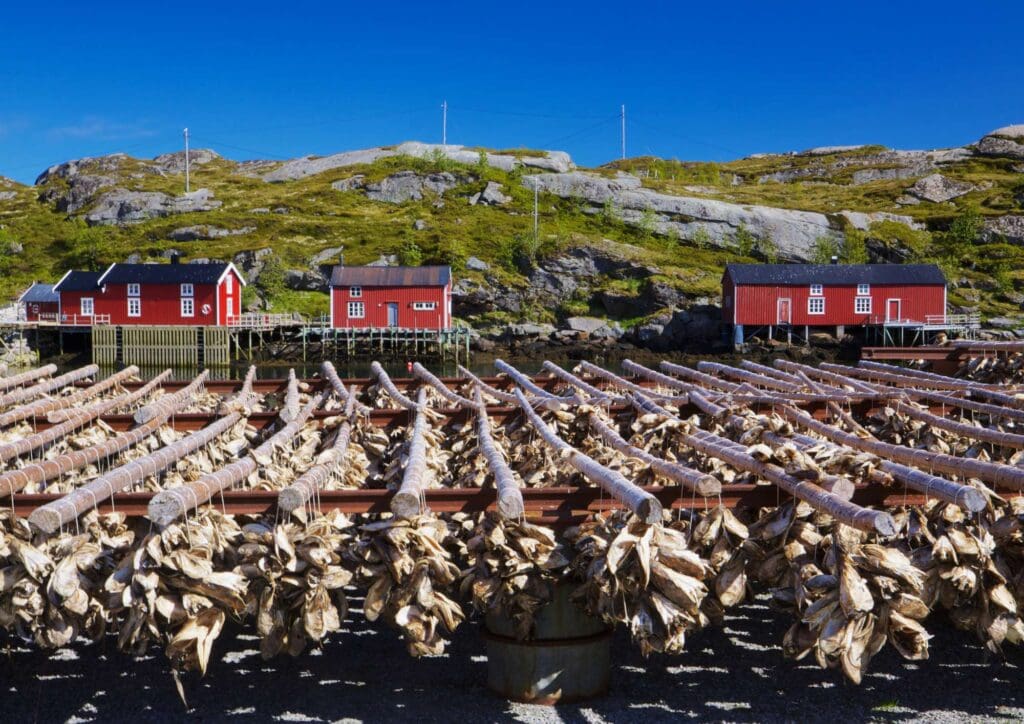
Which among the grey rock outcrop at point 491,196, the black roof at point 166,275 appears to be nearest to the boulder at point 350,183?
the grey rock outcrop at point 491,196

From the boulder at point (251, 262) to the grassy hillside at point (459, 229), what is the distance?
4.57ft

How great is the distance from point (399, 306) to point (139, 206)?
4963cm

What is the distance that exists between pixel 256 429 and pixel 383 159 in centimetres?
10688

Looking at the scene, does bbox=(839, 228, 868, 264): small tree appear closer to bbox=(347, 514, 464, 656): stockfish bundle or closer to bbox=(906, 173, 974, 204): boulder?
bbox=(906, 173, 974, 204): boulder

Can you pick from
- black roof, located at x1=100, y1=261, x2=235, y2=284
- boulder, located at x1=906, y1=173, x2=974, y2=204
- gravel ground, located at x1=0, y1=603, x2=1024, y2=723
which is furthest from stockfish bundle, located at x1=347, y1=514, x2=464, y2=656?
boulder, located at x1=906, y1=173, x2=974, y2=204

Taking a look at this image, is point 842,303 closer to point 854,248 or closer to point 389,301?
point 854,248

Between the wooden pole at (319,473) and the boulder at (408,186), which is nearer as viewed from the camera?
the wooden pole at (319,473)

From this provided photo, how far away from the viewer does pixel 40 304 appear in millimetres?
61750

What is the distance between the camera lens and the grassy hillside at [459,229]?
69750 mm

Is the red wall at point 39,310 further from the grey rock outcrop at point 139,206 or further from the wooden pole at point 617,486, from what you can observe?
the wooden pole at point 617,486

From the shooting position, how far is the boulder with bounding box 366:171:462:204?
97.4 m

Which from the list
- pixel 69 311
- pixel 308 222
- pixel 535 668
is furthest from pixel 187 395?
pixel 308 222

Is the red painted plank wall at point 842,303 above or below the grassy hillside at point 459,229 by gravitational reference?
below

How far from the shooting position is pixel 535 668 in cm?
628
